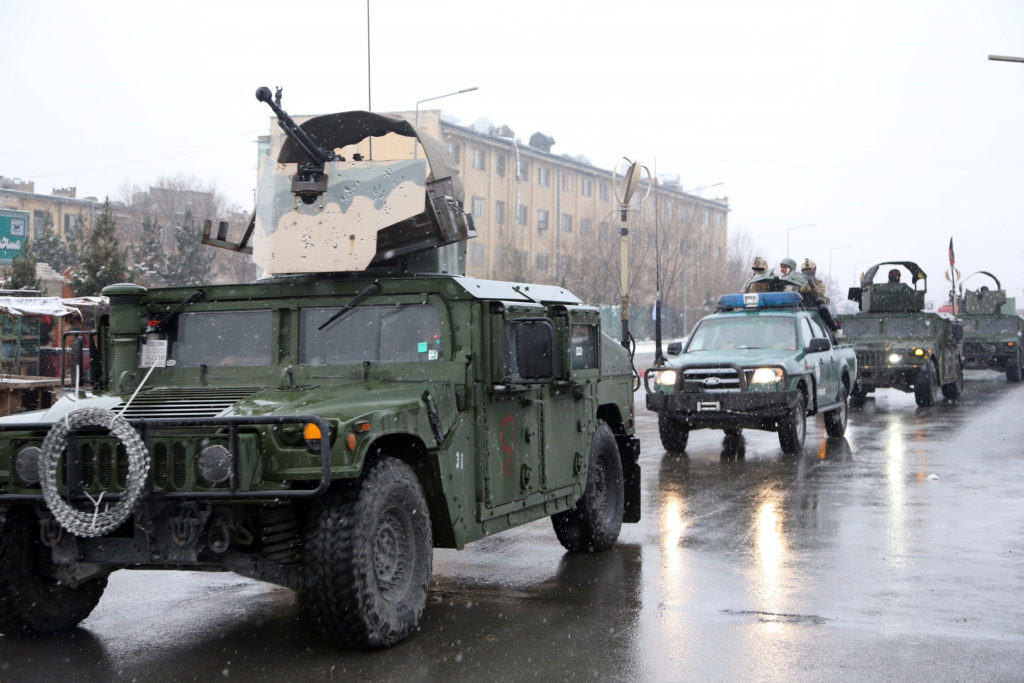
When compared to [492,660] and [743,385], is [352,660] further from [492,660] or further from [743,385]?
[743,385]

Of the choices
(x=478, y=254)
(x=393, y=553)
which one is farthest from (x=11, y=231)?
(x=478, y=254)

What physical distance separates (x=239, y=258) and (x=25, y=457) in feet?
211

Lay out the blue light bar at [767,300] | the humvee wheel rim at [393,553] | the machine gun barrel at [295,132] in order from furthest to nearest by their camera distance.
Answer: the blue light bar at [767,300] < the machine gun barrel at [295,132] < the humvee wheel rim at [393,553]

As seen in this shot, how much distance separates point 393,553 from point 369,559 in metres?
0.38

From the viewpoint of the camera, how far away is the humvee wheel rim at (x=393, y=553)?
5988 millimetres

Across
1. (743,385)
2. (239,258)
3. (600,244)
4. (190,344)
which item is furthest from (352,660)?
(239,258)

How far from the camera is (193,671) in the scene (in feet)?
18.8

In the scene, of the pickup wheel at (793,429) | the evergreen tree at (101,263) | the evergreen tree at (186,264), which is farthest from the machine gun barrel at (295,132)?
the evergreen tree at (186,264)

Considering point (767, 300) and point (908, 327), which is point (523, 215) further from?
point (767, 300)

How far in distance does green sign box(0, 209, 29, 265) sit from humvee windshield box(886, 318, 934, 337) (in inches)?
638

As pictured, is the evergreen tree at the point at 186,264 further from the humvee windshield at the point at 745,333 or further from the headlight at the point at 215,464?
the headlight at the point at 215,464

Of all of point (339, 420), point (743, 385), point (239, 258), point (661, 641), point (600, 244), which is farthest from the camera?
point (239, 258)

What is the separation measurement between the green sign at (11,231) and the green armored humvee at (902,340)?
A: 14866 mm

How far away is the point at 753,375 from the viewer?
48.1 ft
